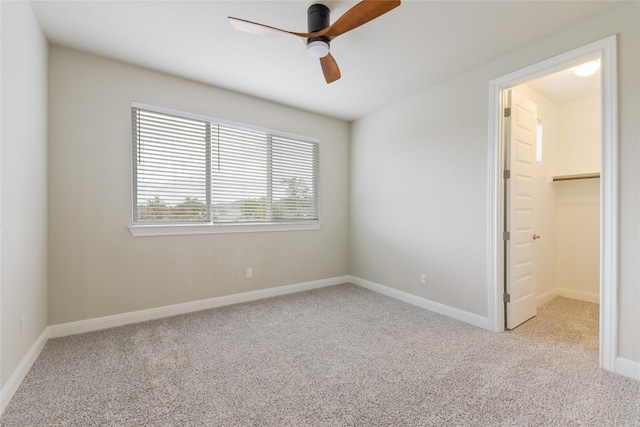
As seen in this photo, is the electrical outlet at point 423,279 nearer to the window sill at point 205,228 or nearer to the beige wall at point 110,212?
the window sill at point 205,228

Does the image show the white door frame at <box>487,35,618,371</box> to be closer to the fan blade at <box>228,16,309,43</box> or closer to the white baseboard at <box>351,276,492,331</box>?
the white baseboard at <box>351,276,492,331</box>

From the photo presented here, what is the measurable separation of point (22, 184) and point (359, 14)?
2.51 meters

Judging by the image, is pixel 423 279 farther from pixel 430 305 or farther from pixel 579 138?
pixel 579 138

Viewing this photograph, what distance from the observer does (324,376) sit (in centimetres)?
197

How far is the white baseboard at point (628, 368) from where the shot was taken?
194 cm

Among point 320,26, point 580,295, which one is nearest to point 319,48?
point 320,26

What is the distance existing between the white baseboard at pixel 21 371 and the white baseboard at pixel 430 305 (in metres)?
3.53

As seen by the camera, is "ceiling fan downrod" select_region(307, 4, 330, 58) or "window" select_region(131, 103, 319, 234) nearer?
"ceiling fan downrod" select_region(307, 4, 330, 58)

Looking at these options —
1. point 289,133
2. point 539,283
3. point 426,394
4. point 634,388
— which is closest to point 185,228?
point 289,133

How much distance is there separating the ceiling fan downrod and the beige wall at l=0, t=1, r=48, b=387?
1813mm

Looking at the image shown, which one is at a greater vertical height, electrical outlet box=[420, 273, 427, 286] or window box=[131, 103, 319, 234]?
window box=[131, 103, 319, 234]

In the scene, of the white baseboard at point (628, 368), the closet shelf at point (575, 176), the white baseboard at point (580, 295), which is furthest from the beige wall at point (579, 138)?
the white baseboard at point (628, 368)

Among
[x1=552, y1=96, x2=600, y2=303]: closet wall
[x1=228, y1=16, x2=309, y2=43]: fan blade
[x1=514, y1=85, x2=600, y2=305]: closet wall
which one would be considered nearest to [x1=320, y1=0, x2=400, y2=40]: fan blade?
[x1=228, y1=16, x2=309, y2=43]: fan blade

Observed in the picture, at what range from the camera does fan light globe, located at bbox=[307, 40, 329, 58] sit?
206 cm
